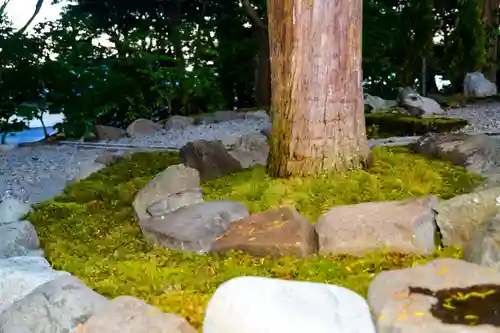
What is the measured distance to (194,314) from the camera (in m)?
1.66

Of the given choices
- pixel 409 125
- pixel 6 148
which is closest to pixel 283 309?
pixel 409 125

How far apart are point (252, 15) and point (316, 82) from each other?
5.12 metres

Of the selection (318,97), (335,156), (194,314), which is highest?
(318,97)

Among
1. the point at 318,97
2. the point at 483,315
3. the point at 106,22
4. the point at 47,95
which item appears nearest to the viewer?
the point at 483,315

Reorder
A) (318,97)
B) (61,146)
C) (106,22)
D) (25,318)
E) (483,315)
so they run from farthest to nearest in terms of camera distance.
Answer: (106,22) → (61,146) → (318,97) → (25,318) → (483,315)

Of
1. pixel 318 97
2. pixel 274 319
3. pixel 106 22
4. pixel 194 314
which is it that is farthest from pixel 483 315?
pixel 106 22

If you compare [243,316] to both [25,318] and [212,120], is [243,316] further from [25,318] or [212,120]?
[212,120]

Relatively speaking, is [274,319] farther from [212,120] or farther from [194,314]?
[212,120]

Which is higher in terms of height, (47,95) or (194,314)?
(47,95)

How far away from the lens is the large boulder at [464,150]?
9.58ft

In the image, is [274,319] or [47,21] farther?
[47,21]

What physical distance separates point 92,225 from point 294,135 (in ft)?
3.07

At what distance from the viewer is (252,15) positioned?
A: 293 inches

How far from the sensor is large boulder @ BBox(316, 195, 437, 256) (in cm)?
201
